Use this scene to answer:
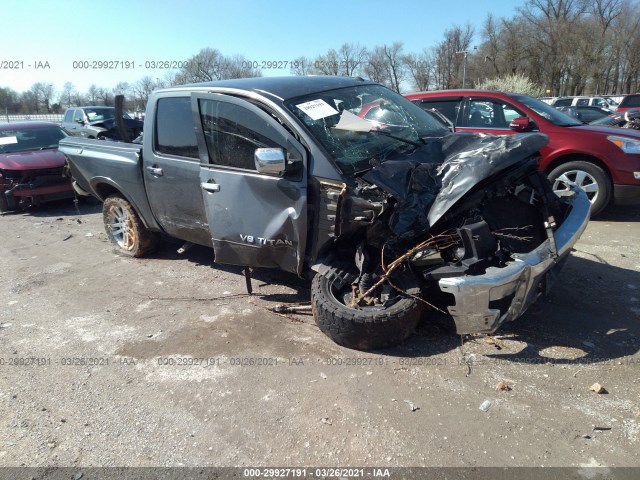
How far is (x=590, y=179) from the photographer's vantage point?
20.7ft

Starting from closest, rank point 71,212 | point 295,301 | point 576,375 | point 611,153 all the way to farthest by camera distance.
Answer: point 576,375, point 295,301, point 611,153, point 71,212

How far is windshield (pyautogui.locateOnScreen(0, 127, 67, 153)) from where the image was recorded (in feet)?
29.1

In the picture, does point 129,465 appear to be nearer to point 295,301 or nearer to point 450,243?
point 295,301

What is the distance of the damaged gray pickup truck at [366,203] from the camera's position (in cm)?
304

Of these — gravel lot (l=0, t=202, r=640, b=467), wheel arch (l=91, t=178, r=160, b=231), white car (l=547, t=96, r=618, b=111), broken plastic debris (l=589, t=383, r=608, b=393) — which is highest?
white car (l=547, t=96, r=618, b=111)

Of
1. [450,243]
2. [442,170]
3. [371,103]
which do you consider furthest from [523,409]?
[371,103]

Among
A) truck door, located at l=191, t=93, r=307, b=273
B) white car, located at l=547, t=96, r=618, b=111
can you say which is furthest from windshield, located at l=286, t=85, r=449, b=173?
white car, located at l=547, t=96, r=618, b=111

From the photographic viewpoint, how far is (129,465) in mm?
2465

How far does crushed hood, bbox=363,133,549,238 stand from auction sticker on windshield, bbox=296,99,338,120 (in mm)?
758

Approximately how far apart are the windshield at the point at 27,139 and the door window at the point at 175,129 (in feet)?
19.6

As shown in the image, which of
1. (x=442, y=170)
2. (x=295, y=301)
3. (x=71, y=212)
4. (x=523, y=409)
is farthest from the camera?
(x=71, y=212)

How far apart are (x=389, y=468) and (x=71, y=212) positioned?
8.31m

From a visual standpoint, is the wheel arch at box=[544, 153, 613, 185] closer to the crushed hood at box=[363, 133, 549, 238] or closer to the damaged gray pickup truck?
the damaged gray pickup truck

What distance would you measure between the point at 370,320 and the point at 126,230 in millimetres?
3790
